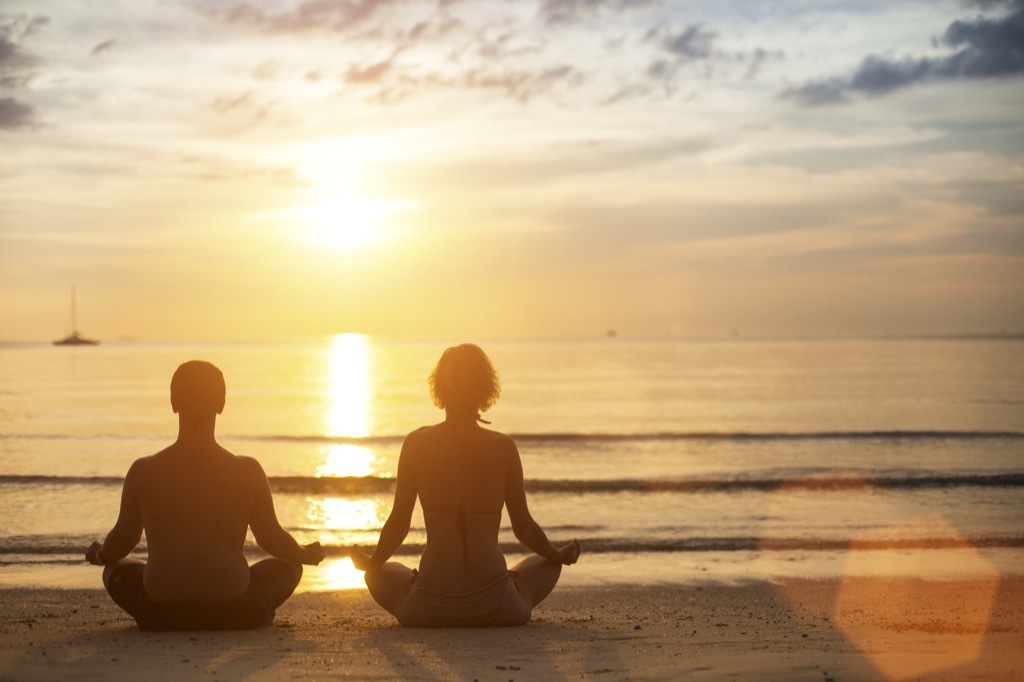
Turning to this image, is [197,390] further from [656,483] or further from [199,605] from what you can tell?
[656,483]

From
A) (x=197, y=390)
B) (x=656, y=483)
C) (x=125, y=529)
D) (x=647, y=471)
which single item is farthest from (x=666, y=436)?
(x=197, y=390)

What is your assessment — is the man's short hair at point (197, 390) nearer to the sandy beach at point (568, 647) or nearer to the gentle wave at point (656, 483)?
the sandy beach at point (568, 647)

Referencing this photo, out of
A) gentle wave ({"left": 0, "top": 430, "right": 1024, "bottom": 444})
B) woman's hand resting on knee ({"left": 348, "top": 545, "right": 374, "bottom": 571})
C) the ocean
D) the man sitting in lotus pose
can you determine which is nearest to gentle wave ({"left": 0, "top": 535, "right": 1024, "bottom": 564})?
the ocean

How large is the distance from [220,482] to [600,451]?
2122 cm

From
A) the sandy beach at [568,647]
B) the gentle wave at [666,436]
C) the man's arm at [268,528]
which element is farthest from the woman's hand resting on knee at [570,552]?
the gentle wave at [666,436]

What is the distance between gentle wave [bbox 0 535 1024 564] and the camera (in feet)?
42.3

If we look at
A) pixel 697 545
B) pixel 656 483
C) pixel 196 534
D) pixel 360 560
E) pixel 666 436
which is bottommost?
pixel 666 436

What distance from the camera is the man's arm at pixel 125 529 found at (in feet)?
20.7

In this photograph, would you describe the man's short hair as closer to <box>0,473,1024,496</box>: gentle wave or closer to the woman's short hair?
the woman's short hair

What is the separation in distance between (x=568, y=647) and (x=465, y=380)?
1.70 metres

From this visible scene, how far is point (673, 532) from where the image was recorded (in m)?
14.5

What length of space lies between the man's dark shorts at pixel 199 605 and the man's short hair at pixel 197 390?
121cm

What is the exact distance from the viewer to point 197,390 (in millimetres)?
6141

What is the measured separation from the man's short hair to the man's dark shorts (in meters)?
1.21
